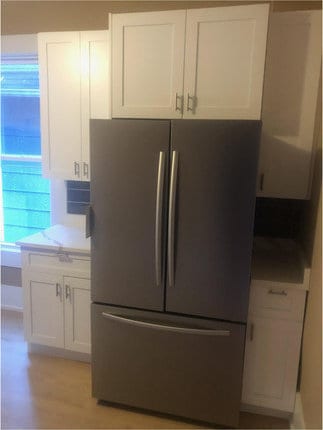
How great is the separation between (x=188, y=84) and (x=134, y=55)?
1.15 feet

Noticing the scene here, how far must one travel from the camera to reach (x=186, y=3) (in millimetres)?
2441

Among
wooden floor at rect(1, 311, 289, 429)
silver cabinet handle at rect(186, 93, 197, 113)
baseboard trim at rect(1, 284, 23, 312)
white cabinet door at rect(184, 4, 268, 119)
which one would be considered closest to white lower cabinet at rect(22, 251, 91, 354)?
wooden floor at rect(1, 311, 289, 429)

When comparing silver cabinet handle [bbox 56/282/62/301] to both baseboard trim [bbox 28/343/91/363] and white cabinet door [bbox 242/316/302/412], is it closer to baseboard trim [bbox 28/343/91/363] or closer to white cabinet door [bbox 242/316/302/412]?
baseboard trim [bbox 28/343/91/363]

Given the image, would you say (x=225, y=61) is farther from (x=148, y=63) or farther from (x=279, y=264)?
(x=279, y=264)

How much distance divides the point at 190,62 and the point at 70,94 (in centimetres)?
95

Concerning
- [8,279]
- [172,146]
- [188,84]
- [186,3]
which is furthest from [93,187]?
[8,279]

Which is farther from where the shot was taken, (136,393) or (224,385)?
(136,393)

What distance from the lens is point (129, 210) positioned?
1.90 meters

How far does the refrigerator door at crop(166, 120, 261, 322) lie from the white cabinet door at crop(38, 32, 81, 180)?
101cm

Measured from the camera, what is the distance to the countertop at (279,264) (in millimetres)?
1939

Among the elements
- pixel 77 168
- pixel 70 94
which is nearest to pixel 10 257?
pixel 77 168

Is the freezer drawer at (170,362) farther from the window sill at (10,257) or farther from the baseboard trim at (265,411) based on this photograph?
the window sill at (10,257)

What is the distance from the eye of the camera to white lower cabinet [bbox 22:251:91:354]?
2420mm

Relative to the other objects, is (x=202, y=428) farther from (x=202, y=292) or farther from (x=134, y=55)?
(x=134, y=55)
